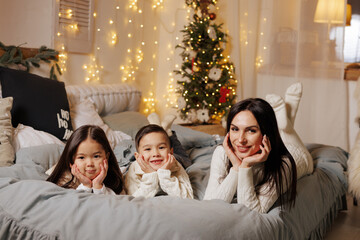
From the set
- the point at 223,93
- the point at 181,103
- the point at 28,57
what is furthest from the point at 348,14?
the point at 28,57

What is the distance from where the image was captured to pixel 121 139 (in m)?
3.11

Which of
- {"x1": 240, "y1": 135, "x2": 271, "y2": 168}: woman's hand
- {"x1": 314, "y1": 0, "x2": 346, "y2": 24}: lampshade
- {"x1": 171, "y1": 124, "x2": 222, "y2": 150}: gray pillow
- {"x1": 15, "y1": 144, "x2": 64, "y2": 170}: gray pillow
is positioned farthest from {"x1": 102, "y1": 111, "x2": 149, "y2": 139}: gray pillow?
{"x1": 314, "y1": 0, "x2": 346, "y2": 24}: lampshade

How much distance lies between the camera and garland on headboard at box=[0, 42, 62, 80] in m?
3.13

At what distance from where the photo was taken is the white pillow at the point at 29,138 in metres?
2.51

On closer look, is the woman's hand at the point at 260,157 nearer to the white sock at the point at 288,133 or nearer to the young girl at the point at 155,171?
the young girl at the point at 155,171

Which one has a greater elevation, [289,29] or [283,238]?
[289,29]

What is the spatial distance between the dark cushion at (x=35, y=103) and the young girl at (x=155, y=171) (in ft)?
2.97

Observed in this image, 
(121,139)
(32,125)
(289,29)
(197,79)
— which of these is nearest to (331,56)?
(289,29)

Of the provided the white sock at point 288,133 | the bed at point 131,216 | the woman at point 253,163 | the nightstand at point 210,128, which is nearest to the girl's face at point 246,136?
the woman at point 253,163

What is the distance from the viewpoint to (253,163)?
172 centimetres

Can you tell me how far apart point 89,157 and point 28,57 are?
1.76 m

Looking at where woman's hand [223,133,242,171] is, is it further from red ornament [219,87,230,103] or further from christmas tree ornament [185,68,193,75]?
christmas tree ornament [185,68,193,75]

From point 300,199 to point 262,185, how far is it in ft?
1.09

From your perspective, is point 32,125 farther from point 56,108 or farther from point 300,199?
point 300,199
